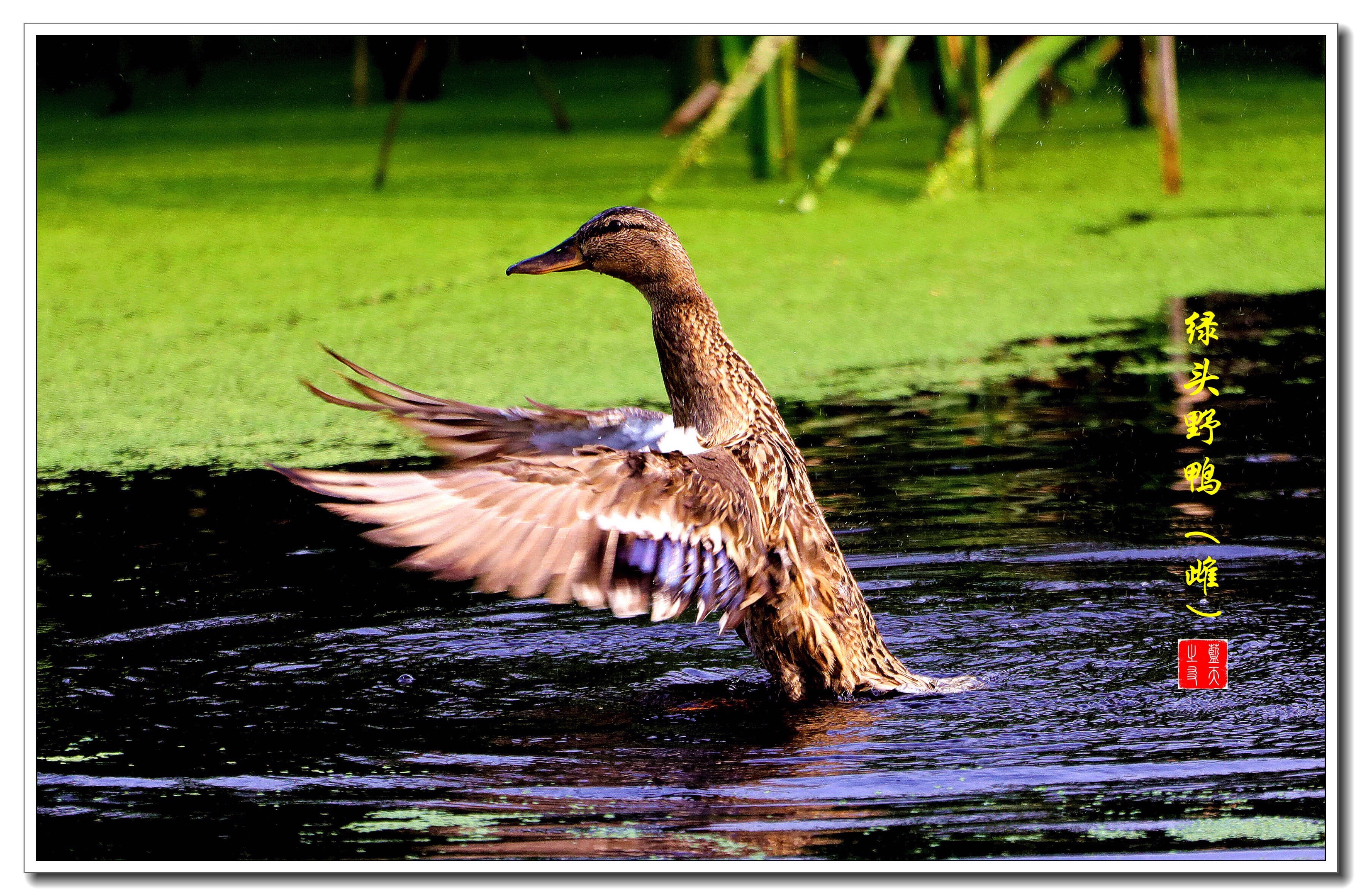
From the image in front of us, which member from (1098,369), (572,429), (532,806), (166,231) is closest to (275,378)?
(166,231)

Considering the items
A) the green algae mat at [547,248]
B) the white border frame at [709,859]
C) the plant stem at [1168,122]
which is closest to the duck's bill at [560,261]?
the white border frame at [709,859]

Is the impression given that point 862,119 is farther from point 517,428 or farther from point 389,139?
point 517,428

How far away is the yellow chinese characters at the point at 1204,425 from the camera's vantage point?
530 centimetres

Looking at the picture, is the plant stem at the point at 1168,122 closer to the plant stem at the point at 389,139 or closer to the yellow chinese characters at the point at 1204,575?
the yellow chinese characters at the point at 1204,575

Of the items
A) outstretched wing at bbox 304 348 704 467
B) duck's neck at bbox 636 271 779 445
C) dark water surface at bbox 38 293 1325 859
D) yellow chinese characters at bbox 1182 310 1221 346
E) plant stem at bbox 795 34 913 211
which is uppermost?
plant stem at bbox 795 34 913 211

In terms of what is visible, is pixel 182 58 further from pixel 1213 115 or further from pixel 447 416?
pixel 447 416

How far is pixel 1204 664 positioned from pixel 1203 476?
1.35 metres

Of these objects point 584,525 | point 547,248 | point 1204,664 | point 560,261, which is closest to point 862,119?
point 547,248

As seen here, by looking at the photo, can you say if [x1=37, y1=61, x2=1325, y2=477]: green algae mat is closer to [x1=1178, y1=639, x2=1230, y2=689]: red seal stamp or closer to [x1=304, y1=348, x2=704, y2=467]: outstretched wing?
[x1=304, y1=348, x2=704, y2=467]: outstretched wing

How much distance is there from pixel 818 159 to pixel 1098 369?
255cm

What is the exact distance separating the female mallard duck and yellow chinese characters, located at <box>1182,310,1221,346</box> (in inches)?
95.4

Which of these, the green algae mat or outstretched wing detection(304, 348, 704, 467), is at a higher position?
the green algae mat

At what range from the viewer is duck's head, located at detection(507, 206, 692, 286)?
13.4ft

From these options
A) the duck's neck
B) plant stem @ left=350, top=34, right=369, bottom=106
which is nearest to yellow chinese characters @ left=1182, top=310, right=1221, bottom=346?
the duck's neck
